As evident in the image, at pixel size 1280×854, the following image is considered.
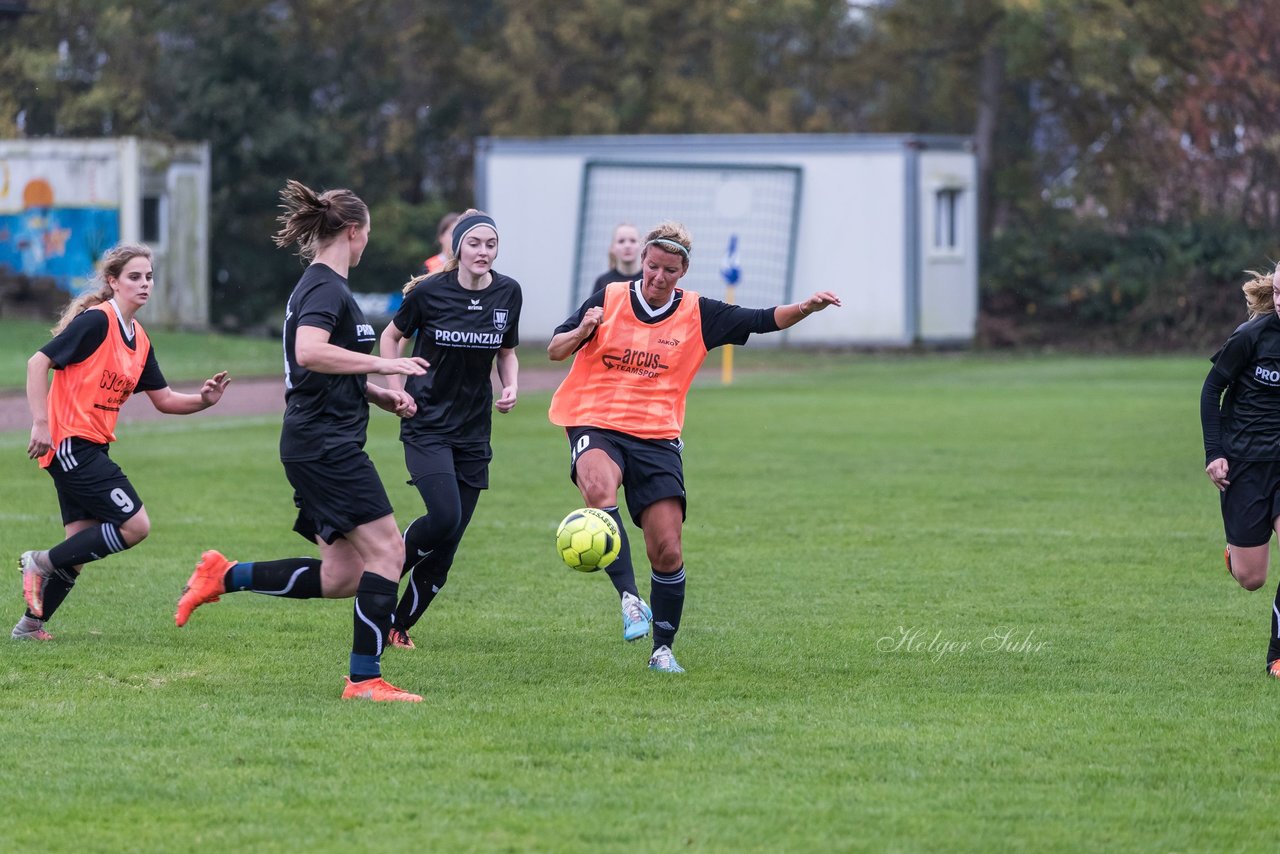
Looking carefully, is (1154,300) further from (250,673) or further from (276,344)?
(250,673)

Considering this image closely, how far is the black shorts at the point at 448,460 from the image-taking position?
7820mm

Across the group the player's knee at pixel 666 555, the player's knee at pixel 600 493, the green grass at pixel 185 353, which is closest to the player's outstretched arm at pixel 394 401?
the player's knee at pixel 600 493

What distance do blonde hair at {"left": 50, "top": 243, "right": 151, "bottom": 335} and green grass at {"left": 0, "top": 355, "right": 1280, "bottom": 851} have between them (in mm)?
1406

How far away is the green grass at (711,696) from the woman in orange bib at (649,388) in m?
0.50

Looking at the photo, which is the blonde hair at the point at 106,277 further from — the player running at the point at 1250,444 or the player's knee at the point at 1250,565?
the player's knee at the point at 1250,565

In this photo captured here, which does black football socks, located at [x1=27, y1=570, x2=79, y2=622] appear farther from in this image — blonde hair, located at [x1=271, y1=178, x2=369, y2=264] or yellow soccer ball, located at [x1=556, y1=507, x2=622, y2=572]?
yellow soccer ball, located at [x1=556, y1=507, x2=622, y2=572]

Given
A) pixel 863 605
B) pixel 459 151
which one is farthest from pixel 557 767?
pixel 459 151

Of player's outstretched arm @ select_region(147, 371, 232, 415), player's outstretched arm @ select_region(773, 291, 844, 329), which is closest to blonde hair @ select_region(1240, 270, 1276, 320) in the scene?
player's outstretched arm @ select_region(773, 291, 844, 329)

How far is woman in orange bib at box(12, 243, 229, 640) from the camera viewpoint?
770 cm

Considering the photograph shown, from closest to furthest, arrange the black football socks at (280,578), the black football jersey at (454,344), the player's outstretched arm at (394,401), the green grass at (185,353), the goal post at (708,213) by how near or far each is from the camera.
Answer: the player's outstretched arm at (394,401)
the black football socks at (280,578)
the black football jersey at (454,344)
the green grass at (185,353)
the goal post at (708,213)

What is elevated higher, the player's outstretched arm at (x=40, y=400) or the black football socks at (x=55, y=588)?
the player's outstretched arm at (x=40, y=400)

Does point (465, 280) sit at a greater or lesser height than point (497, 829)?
greater

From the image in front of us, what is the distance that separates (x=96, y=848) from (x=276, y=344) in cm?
2754

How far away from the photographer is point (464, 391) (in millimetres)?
8000
